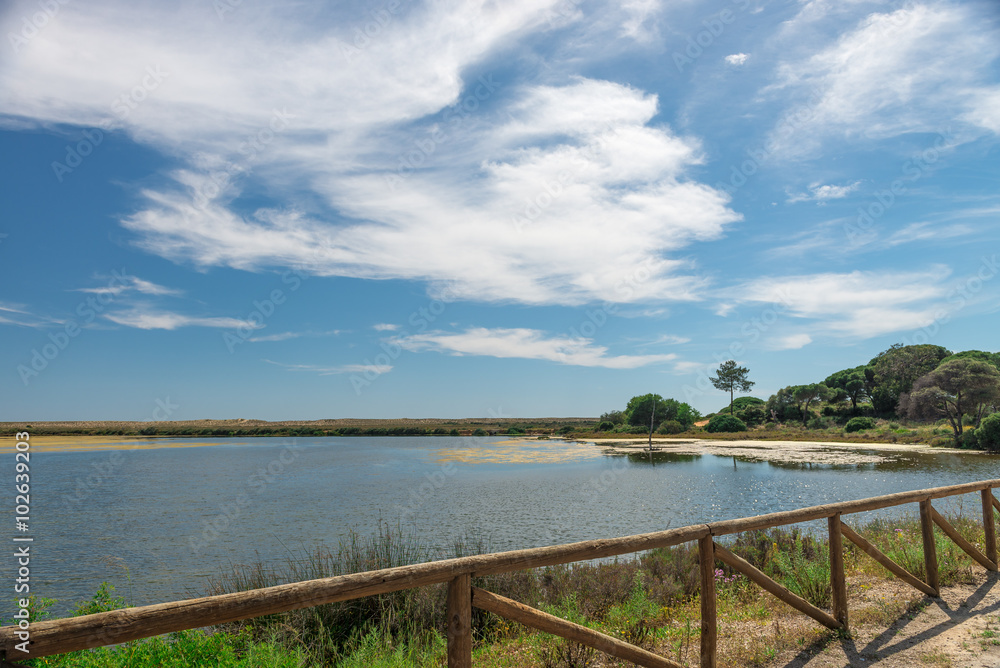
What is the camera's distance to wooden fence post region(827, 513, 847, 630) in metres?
5.28

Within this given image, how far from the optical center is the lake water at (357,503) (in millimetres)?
13164

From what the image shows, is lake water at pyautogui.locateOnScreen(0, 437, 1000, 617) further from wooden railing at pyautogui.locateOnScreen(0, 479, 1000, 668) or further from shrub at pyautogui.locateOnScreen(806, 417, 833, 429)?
shrub at pyautogui.locateOnScreen(806, 417, 833, 429)

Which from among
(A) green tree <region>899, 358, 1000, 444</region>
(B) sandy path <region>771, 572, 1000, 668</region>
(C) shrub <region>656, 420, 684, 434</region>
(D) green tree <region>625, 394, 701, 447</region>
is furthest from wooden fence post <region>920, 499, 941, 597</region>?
(D) green tree <region>625, 394, 701, 447</region>

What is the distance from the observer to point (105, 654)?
13.6 feet

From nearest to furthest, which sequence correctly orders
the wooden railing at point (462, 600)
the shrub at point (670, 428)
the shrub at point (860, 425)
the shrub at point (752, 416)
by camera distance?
the wooden railing at point (462, 600) → the shrub at point (860, 425) → the shrub at point (752, 416) → the shrub at point (670, 428)

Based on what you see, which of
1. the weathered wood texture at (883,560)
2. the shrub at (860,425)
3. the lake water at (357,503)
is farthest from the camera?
the shrub at (860,425)

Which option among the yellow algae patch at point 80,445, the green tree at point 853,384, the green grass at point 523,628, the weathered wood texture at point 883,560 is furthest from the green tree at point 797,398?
the yellow algae patch at point 80,445

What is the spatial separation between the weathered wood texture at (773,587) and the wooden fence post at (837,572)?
98 mm

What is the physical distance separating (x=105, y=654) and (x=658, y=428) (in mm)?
88369

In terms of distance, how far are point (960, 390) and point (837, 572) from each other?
5180 centimetres

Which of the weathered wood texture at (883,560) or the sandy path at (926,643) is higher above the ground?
the weathered wood texture at (883,560)

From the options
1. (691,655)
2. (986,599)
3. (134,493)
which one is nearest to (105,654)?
(691,655)

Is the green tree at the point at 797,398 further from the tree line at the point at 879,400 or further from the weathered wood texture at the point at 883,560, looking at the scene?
the weathered wood texture at the point at 883,560

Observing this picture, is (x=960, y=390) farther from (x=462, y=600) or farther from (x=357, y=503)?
(x=462, y=600)
